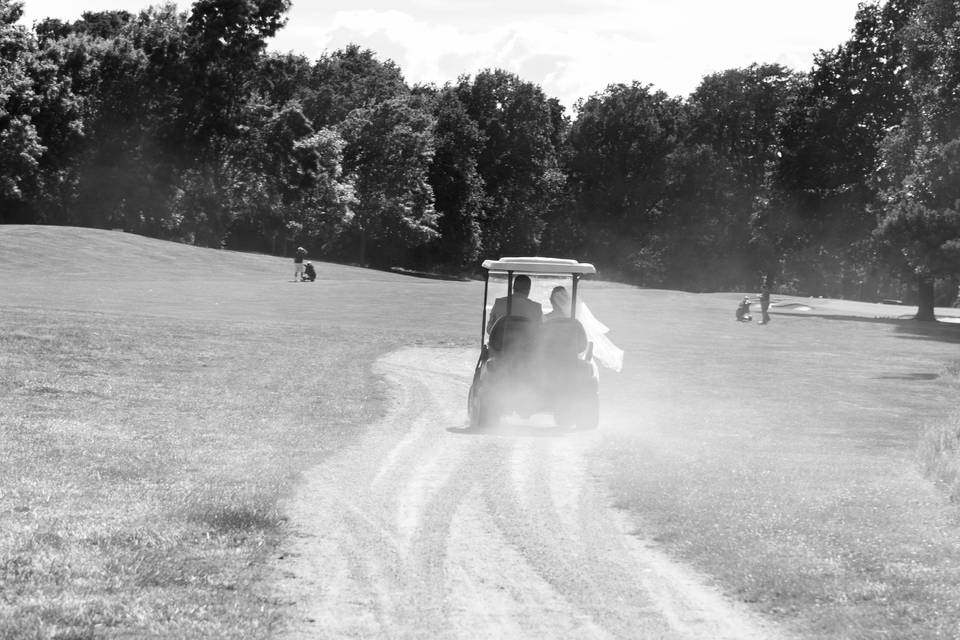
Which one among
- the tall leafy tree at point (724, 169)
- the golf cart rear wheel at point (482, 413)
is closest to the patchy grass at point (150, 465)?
the golf cart rear wheel at point (482, 413)

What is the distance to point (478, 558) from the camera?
9.20m

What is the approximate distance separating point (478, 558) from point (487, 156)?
4021 inches

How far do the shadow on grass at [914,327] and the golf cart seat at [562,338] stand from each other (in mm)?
32574

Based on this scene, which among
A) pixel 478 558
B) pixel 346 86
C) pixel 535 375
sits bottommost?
pixel 478 558

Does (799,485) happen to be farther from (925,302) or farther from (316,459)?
(925,302)

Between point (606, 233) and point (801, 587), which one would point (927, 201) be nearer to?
point (801, 587)

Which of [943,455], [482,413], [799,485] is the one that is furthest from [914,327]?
[799,485]

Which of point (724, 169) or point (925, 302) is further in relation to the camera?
point (724, 169)

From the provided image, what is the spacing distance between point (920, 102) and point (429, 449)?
150 ft

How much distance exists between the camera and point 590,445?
15.7m

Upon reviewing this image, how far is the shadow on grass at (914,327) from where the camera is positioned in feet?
154

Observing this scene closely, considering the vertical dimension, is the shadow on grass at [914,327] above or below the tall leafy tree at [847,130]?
below

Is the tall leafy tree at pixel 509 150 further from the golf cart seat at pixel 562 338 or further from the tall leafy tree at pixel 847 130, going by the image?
the golf cart seat at pixel 562 338

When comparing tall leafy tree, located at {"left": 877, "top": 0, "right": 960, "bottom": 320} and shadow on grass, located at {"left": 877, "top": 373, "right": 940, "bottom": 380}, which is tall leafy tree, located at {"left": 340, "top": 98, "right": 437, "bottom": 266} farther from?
shadow on grass, located at {"left": 877, "top": 373, "right": 940, "bottom": 380}
